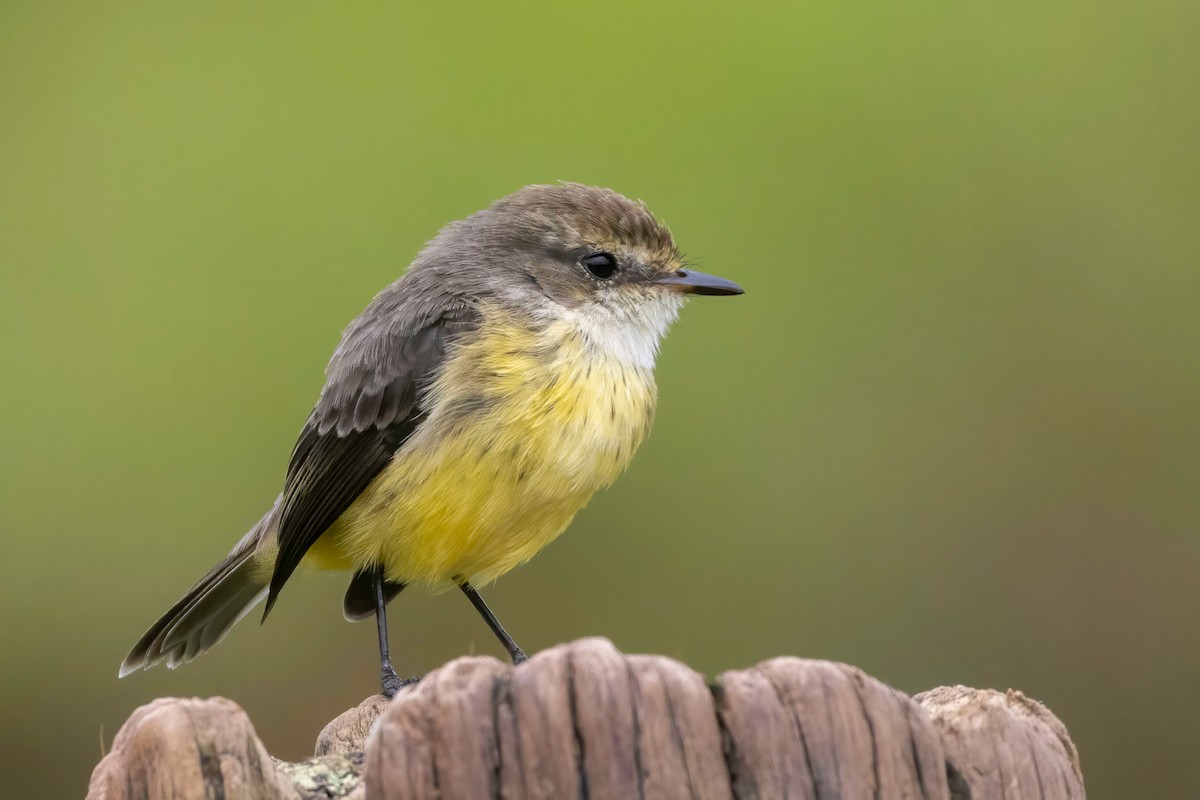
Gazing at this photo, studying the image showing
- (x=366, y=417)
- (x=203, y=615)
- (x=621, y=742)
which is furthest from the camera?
(x=203, y=615)

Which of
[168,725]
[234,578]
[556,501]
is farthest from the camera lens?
[234,578]

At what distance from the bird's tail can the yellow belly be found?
26.7 inches

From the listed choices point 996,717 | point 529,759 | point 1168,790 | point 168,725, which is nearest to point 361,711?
point 168,725

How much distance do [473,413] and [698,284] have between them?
1.09m

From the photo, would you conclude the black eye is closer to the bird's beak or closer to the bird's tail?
the bird's beak

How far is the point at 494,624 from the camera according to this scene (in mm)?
5207

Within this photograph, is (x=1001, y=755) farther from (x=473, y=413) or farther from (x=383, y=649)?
(x=383, y=649)

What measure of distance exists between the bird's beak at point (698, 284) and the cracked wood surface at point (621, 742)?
254 cm

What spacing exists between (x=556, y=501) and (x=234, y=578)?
4.79 ft

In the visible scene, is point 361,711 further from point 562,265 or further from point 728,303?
point 728,303

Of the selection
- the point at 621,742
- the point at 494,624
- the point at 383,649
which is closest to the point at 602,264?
the point at 494,624

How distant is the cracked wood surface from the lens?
7.70 ft

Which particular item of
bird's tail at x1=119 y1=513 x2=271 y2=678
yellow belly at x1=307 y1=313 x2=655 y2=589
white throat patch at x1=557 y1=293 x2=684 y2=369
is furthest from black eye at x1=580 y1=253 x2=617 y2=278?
bird's tail at x1=119 y1=513 x2=271 y2=678

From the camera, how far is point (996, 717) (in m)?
2.65
